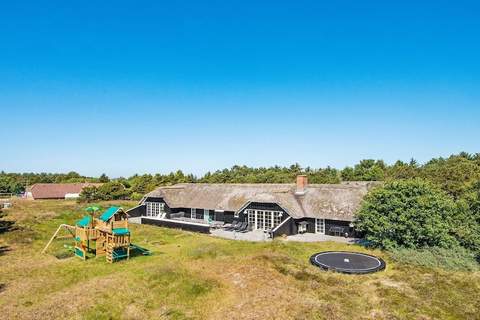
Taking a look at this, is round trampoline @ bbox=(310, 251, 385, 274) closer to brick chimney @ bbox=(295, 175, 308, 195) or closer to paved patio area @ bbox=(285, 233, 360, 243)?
paved patio area @ bbox=(285, 233, 360, 243)

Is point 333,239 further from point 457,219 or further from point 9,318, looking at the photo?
point 9,318

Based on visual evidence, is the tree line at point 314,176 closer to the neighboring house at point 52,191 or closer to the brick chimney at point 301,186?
the neighboring house at point 52,191

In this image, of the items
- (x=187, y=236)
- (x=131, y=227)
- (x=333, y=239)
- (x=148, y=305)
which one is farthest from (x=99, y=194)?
(x=148, y=305)

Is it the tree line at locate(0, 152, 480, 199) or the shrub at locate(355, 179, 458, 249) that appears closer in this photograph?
the shrub at locate(355, 179, 458, 249)

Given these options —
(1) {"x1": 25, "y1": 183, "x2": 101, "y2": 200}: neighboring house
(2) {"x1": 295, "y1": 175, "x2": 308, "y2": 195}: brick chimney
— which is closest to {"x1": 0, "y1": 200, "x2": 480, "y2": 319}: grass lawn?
(2) {"x1": 295, "y1": 175, "x2": 308, "y2": 195}: brick chimney

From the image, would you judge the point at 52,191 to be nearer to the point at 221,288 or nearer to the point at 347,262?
the point at 221,288

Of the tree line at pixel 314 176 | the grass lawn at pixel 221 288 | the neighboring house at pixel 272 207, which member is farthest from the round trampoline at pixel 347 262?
the tree line at pixel 314 176
